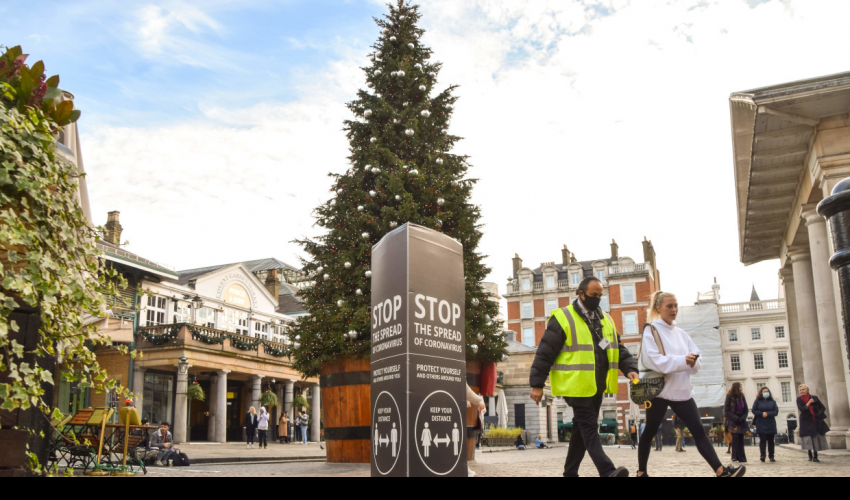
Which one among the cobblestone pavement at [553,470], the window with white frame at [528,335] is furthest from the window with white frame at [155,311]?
the window with white frame at [528,335]

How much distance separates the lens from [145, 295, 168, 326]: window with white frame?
31.7m

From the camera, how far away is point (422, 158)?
527 inches

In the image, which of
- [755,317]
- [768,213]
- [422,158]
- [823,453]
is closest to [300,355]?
[422,158]

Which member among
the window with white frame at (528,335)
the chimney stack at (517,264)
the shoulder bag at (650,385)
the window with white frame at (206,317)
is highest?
the chimney stack at (517,264)

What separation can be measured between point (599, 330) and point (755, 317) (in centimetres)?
6905

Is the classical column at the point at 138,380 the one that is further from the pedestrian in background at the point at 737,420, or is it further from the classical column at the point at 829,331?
the classical column at the point at 829,331

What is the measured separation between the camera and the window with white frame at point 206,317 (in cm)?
3450

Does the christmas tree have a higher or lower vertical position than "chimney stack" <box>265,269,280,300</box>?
lower

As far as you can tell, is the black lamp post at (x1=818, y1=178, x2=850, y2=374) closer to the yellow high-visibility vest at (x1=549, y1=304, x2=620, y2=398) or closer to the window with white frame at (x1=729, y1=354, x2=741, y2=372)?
the yellow high-visibility vest at (x1=549, y1=304, x2=620, y2=398)

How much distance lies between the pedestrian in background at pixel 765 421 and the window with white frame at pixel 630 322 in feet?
203

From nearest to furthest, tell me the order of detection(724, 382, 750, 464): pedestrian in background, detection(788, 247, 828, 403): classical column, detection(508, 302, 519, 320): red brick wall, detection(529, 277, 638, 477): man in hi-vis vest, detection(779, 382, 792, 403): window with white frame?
detection(529, 277, 638, 477): man in hi-vis vest, detection(724, 382, 750, 464): pedestrian in background, detection(788, 247, 828, 403): classical column, detection(779, 382, 792, 403): window with white frame, detection(508, 302, 519, 320): red brick wall

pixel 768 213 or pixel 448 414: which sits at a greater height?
pixel 768 213

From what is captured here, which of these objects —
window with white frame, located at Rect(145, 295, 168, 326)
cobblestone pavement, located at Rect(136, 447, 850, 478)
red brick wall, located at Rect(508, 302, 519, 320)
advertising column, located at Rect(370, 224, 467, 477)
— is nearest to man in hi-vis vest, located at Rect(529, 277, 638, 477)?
advertising column, located at Rect(370, 224, 467, 477)

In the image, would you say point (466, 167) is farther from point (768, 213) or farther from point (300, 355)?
Result: point (768, 213)
